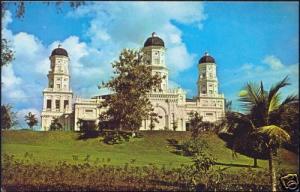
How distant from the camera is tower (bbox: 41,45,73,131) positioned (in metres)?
15.3

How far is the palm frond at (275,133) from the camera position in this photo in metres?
7.19

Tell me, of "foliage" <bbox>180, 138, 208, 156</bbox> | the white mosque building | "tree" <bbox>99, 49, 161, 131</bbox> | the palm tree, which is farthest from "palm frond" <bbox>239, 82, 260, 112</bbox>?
"tree" <bbox>99, 49, 161, 131</bbox>

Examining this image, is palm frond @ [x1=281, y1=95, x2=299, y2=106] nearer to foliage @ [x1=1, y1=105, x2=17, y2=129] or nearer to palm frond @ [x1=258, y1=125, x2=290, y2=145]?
palm frond @ [x1=258, y1=125, x2=290, y2=145]

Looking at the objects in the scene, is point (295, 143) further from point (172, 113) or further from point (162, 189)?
point (172, 113)

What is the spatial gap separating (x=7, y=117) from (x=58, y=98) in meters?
9.27

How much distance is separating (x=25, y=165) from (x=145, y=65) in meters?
10.3

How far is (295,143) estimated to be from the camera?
843 centimetres

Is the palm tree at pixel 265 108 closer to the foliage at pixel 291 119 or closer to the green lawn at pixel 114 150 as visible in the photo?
the foliage at pixel 291 119

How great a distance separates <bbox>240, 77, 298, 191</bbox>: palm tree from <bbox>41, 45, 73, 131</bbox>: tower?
6867mm

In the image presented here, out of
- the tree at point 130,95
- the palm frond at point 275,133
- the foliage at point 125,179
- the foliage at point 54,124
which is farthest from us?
the foliage at point 54,124

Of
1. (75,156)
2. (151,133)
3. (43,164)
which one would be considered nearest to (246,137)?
(43,164)

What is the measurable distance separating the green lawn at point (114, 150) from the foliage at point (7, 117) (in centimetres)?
27

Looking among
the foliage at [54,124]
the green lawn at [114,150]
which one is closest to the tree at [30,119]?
the green lawn at [114,150]

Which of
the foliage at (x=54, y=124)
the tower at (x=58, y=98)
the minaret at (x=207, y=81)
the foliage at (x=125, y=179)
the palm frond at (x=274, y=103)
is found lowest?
the foliage at (x=125, y=179)
